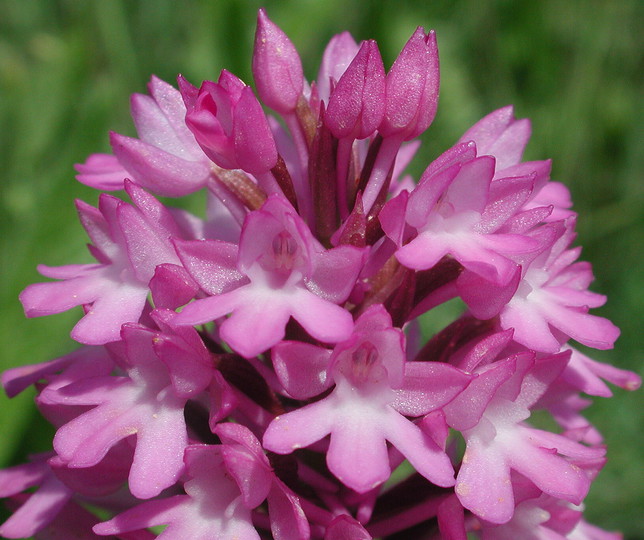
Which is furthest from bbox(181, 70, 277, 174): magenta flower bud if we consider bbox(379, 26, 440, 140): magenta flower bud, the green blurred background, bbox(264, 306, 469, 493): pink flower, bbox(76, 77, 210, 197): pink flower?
the green blurred background

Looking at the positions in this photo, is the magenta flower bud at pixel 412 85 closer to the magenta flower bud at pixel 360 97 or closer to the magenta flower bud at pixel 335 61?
the magenta flower bud at pixel 360 97

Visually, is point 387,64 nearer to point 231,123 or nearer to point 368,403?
point 231,123

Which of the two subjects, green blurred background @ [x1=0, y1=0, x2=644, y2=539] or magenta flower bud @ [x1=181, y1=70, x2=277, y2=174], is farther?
green blurred background @ [x1=0, y1=0, x2=644, y2=539]

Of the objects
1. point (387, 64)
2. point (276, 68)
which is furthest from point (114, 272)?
point (387, 64)

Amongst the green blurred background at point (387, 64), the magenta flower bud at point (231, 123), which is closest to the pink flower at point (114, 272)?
the magenta flower bud at point (231, 123)

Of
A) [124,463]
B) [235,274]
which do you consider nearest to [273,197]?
[235,274]

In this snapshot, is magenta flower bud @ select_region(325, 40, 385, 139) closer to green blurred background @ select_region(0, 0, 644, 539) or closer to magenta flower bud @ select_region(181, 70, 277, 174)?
magenta flower bud @ select_region(181, 70, 277, 174)
